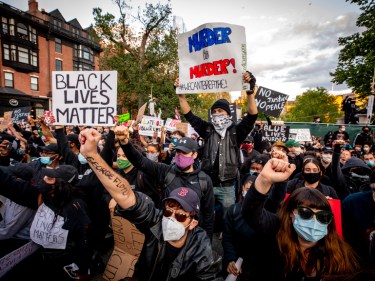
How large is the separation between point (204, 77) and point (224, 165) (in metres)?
1.50

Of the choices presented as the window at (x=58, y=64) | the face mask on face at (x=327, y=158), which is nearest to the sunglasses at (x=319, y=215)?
the face mask on face at (x=327, y=158)

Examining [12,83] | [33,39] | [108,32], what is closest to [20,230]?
[108,32]

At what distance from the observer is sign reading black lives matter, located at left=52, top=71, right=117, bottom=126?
3.08 metres

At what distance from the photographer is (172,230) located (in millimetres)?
1936

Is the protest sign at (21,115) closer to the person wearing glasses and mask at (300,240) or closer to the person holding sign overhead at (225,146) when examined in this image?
the person holding sign overhead at (225,146)

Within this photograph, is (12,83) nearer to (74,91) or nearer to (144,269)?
(74,91)

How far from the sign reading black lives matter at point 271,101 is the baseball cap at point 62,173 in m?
5.69

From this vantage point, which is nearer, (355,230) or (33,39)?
(355,230)

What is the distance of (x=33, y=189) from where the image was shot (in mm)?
2861

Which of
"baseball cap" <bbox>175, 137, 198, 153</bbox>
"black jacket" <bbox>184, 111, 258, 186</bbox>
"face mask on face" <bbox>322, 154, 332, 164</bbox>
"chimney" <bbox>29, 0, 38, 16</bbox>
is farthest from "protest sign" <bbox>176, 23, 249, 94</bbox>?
"chimney" <bbox>29, 0, 38, 16</bbox>

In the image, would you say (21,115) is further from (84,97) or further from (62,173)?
(62,173)

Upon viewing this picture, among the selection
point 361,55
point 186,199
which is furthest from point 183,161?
point 361,55

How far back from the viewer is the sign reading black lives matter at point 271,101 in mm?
6988

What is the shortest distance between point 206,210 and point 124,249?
3.72 ft
